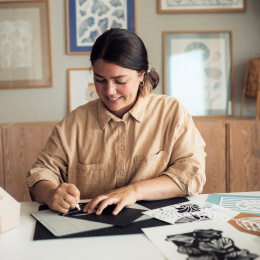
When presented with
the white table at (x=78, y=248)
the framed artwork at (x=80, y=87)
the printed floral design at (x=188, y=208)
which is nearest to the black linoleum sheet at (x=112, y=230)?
the white table at (x=78, y=248)

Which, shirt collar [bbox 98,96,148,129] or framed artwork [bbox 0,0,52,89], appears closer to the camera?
shirt collar [bbox 98,96,148,129]

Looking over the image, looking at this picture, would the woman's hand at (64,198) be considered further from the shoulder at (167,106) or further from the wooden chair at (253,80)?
the wooden chair at (253,80)

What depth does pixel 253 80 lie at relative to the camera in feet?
9.09

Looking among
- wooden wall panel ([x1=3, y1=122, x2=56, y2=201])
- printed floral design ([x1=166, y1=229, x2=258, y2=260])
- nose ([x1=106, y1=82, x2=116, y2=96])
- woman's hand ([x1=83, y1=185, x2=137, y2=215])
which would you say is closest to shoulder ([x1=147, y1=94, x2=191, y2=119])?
nose ([x1=106, y1=82, x2=116, y2=96])

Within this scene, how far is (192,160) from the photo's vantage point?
4.90ft

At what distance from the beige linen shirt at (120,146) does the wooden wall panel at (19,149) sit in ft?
3.07

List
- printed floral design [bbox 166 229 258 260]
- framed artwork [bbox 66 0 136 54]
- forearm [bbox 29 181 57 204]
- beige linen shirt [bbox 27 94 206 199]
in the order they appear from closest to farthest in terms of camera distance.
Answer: printed floral design [bbox 166 229 258 260] → forearm [bbox 29 181 57 204] → beige linen shirt [bbox 27 94 206 199] → framed artwork [bbox 66 0 136 54]

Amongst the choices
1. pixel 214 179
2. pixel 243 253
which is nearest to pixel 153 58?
pixel 214 179

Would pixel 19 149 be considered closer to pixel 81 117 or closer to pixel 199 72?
pixel 81 117

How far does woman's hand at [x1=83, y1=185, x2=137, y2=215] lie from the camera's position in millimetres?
1184

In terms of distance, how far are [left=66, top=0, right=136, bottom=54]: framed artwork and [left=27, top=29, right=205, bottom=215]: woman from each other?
127 cm

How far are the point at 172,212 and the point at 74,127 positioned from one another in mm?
672

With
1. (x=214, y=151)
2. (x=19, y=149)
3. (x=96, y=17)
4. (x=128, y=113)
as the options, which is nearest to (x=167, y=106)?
→ (x=128, y=113)

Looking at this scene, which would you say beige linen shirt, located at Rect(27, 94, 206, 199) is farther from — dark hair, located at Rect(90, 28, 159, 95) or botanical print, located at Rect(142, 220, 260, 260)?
botanical print, located at Rect(142, 220, 260, 260)
